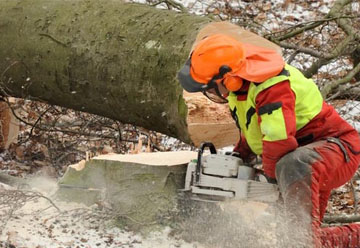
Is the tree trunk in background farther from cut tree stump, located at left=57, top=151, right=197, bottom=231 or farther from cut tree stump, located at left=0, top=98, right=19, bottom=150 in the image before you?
cut tree stump, located at left=0, top=98, right=19, bottom=150

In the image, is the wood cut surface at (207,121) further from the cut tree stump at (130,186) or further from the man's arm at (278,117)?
the man's arm at (278,117)

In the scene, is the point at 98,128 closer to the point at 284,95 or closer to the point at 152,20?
the point at 152,20

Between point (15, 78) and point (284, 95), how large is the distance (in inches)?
90.8

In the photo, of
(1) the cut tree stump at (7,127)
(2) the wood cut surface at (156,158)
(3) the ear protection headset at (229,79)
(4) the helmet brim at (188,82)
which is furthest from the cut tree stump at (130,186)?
(1) the cut tree stump at (7,127)

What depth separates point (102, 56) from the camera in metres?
4.32

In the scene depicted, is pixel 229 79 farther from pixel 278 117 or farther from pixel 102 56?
pixel 102 56

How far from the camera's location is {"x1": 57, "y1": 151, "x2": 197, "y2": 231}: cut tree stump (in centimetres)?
375

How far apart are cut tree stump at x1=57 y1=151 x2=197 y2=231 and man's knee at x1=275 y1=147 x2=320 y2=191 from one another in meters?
0.73

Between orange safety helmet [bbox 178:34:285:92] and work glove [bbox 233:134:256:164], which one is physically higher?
orange safety helmet [bbox 178:34:285:92]

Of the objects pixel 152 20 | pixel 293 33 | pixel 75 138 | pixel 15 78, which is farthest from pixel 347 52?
pixel 15 78

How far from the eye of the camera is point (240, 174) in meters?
3.56

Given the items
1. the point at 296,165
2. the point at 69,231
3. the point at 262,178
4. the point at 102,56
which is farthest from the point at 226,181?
the point at 102,56

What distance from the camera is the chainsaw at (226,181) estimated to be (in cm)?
353

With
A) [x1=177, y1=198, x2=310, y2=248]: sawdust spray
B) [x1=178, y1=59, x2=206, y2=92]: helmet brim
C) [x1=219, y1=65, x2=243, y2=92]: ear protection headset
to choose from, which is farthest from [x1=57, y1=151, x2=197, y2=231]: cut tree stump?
[x1=219, y1=65, x2=243, y2=92]: ear protection headset
